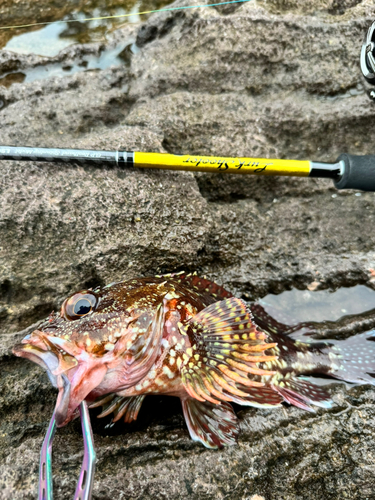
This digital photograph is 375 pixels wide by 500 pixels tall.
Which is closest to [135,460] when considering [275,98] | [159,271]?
[159,271]

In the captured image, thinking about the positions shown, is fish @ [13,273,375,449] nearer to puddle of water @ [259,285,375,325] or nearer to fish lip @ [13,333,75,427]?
fish lip @ [13,333,75,427]

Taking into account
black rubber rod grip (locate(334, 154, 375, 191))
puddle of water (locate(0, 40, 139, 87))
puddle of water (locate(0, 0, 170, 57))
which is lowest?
black rubber rod grip (locate(334, 154, 375, 191))

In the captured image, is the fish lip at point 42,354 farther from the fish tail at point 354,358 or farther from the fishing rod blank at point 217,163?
the fish tail at point 354,358

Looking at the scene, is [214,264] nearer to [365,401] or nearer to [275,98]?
[365,401]

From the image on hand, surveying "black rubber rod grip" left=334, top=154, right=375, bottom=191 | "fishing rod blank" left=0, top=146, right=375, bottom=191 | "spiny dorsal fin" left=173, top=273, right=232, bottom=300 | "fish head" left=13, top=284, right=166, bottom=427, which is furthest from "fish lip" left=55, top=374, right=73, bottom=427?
"black rubber rod grip" left=334, top=154, right=375, bottom=191

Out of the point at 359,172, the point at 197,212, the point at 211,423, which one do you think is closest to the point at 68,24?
the point at 197,212

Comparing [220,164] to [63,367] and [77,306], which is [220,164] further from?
Result: [63,367]

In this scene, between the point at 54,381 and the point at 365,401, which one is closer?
the point at 54,381
